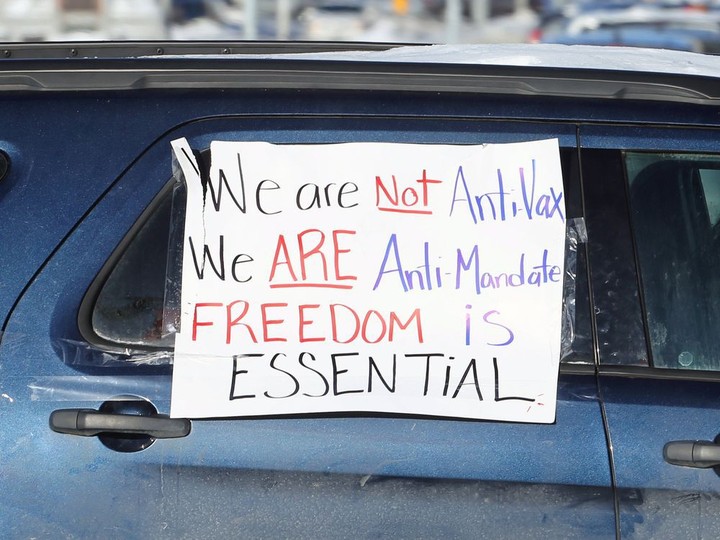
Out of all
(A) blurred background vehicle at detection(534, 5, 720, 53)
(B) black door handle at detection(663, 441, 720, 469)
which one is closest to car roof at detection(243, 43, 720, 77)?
(B) black door handle at detection(663, 441, 720, 469)

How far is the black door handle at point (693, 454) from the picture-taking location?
197 cm

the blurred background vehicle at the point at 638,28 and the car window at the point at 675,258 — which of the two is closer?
the car window at the point at 675,258

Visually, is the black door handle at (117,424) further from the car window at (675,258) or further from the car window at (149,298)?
the car window at (675,258)

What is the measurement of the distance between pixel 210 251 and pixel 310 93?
37 cm

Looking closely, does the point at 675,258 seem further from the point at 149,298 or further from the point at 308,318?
the point at 149,298

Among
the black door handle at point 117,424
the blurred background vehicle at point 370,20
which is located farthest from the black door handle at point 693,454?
the blurred background vehicle at point 370,20

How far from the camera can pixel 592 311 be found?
2.06m

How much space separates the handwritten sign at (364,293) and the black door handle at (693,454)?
228 millimetres

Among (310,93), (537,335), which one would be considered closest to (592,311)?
(537,335)

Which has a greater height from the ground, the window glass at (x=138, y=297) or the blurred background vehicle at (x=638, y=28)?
the blurred background vehicle at (x=638, y=28)

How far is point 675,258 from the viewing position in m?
2.11

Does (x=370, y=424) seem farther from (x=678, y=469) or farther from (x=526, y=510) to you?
(x=678, y=469)

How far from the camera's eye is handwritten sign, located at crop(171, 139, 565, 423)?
2006 mm

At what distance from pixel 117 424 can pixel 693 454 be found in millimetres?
1068
